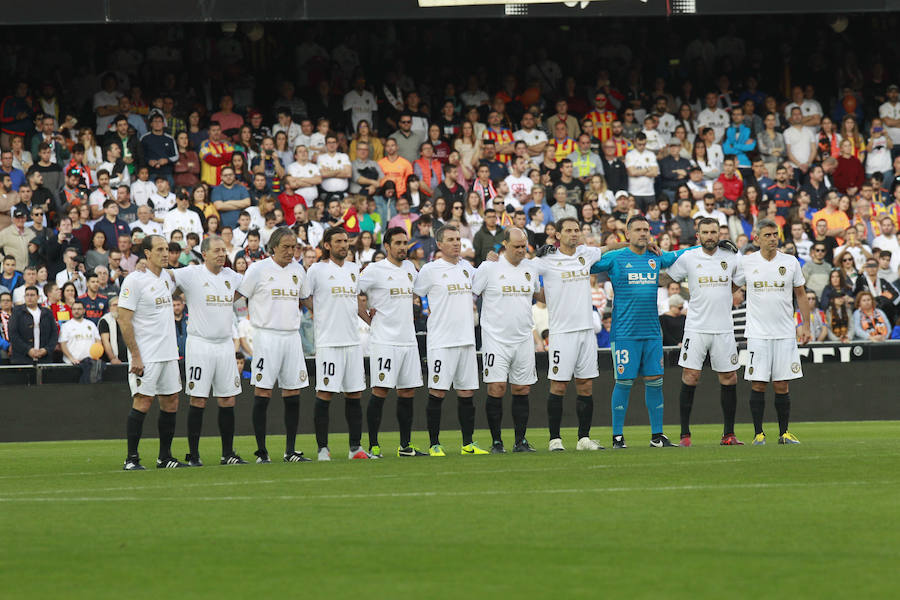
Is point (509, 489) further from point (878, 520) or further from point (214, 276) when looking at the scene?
point (214, 276)

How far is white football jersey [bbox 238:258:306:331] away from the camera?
14.0m

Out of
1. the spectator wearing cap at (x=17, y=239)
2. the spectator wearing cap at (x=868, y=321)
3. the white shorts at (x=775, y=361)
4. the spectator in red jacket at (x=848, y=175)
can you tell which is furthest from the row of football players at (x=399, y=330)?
the spectator in red jacket at (x=848, y=175)

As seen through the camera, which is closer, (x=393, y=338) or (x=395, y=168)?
(x=393, y=338)

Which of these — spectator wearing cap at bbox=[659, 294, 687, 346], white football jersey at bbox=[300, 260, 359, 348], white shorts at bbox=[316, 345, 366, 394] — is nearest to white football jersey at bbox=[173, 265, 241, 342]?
white football jersey at bbox=[300, 260, 359, 348]

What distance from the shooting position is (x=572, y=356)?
1424 centimetres

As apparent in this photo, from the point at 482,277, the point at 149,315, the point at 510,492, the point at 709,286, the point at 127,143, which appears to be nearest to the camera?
the point at 510,492

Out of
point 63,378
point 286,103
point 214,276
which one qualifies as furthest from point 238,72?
point 214,276

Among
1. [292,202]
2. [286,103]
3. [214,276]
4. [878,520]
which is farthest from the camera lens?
[286,103]

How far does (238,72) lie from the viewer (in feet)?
87.0

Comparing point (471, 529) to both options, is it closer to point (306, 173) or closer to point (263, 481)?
point (263, 481)

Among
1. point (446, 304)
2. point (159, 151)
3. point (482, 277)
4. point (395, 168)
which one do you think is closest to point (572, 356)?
point (482, 277)

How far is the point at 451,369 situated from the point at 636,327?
2.09 metres

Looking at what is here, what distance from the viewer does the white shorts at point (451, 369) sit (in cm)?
1422

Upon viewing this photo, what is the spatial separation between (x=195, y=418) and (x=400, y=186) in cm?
1154
